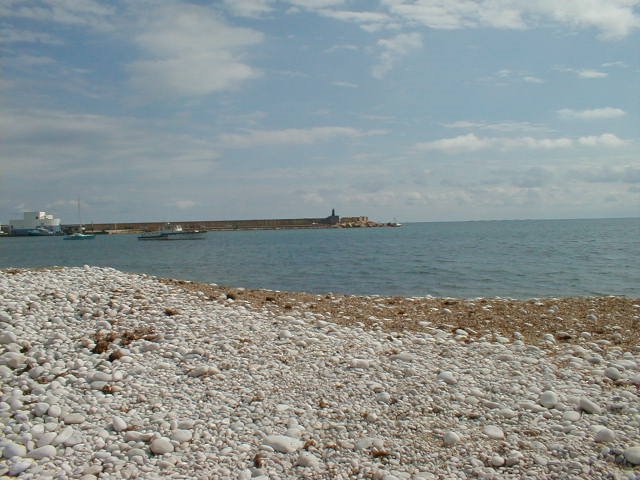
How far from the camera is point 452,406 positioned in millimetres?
6129

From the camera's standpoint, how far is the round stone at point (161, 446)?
16.6ft

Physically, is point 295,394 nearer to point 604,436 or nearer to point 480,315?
point 604,436

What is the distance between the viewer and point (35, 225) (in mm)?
146250

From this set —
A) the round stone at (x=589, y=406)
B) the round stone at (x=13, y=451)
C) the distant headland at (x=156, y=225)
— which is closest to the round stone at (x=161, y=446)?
the round stone at (x=13, y=451)

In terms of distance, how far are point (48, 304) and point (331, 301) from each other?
20.5 ft

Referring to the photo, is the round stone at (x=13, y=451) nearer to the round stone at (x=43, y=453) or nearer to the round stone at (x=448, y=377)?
the round stone at (x=43, y=453)

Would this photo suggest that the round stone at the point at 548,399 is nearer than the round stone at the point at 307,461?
No

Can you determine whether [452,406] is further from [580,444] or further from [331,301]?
[331,301]

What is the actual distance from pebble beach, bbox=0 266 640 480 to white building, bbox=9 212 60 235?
5931 inches

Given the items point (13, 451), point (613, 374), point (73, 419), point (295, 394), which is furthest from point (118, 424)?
point (613, 374)

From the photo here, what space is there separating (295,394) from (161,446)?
1.80 meters

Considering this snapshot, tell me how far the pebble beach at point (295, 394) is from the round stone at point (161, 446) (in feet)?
0.05

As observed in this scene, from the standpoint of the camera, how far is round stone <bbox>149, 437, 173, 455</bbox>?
5.07 metres

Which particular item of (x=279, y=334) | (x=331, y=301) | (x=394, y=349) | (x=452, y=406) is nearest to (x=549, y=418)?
(x=452, y=406)
